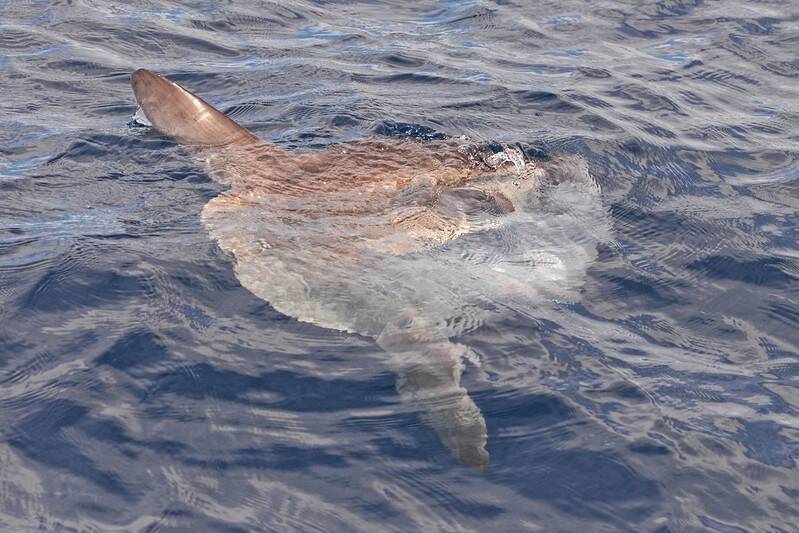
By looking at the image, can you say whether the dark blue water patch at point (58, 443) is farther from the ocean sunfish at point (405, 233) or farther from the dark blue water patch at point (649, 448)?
the dark blue water patch at point (649, 448)

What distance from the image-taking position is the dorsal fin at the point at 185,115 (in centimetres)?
661

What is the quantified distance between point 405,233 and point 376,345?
1.15 m

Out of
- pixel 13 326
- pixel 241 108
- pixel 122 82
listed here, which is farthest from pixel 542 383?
pixel 122 82

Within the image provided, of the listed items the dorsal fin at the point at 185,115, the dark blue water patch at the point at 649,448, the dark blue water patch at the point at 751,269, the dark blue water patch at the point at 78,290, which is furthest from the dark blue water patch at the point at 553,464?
the dorsal fin at the point at 185,115

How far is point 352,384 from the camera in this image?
4.31m

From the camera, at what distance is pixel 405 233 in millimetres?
5559

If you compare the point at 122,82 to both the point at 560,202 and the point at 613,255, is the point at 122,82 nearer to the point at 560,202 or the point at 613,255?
the point at 560,202

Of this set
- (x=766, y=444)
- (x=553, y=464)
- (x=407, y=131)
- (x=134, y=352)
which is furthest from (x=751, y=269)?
(x=134, y=352)

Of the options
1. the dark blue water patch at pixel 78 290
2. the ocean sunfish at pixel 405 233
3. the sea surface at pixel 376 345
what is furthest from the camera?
the dark blue water patch at pixel 78 290

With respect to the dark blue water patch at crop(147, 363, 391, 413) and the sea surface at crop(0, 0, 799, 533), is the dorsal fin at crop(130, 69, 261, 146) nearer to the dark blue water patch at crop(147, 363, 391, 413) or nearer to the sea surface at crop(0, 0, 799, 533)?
the sea surface at crop(0, 0, 799, 533)

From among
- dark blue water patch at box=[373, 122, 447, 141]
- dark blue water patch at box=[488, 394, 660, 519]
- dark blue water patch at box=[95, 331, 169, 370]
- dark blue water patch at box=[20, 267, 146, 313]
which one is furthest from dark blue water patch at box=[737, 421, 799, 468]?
dark blue water patch at box=[373, 122, 447, 141]

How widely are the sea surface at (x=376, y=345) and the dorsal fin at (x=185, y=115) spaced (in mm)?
175

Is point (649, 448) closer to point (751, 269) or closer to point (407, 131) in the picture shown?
point (751, 269)

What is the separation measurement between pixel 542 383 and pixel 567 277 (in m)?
1.15
